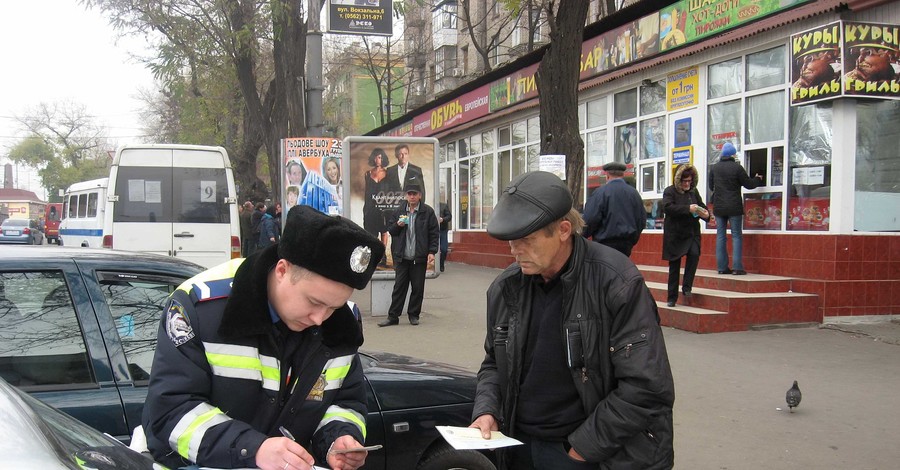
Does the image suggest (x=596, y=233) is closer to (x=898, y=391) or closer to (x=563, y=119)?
(x=563, y=119)

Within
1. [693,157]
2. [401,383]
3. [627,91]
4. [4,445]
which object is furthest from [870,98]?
[4,445]

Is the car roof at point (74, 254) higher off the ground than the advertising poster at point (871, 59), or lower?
lower

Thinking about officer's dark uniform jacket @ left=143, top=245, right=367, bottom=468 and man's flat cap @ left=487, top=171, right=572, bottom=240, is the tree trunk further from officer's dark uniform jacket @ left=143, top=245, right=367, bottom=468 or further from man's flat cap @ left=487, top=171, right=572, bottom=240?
officer's dark uniform jacket @ left=143, top=245, right=367, bottom=468

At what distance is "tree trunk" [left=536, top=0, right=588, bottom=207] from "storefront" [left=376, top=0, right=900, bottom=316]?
2653 millimetres

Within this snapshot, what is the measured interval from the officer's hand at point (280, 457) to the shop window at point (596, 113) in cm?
1369

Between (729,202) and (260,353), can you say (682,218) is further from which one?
(260,353)

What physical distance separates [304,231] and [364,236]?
174 millimetres

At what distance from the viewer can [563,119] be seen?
→ 10078 mm

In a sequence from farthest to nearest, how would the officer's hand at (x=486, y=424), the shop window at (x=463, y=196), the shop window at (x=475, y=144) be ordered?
the shop window at (x=463, y=196)
the shop window at (x=475, y=144)
the officer's hand at (x=486, y=424)

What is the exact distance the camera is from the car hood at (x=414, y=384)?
3.58 m

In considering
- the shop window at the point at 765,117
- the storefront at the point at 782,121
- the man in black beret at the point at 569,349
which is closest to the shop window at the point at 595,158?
the storefront at the point at 782,121

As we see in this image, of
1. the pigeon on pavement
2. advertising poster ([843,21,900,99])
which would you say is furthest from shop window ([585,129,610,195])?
the pigeon on pavement

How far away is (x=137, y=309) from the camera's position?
3334mm

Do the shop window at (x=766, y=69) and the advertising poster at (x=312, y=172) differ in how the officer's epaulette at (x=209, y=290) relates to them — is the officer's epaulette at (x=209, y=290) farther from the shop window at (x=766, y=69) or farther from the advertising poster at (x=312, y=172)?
the advertising poster at (x=312, y=172)
